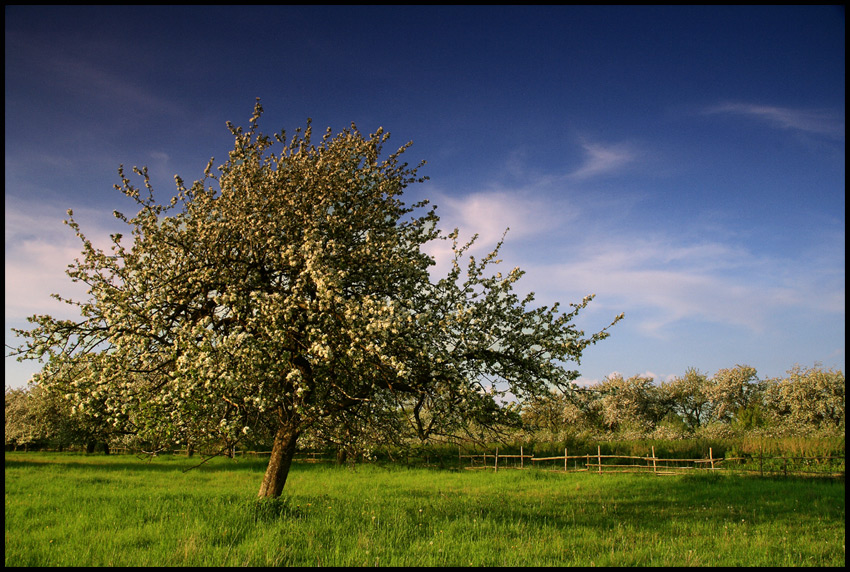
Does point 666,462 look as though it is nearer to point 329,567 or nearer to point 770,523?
point 770,523

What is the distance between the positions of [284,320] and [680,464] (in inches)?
1617

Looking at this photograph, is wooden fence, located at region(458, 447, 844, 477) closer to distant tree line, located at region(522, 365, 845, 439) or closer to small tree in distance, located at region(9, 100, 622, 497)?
distant tree line, located at region(522, 365, 845, 439)

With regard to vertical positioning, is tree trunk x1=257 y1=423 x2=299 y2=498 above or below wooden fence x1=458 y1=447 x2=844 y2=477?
above

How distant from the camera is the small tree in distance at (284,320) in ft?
39.2

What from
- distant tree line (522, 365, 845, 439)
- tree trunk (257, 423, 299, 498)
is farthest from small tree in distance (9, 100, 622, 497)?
distant tree line (522, 365, 845, 439)

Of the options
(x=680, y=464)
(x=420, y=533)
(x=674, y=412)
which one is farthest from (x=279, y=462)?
(x=674, y=412)

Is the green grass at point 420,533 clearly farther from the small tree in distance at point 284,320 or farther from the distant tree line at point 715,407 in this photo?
the distant tree line at point 715,407

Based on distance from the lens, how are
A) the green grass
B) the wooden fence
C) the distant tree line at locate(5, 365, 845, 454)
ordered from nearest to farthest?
the green grass < the wooden fence < the distant tree line at locate(5, 365, 845, 454)

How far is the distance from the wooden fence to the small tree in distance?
28839mm

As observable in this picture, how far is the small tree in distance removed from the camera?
11945mm

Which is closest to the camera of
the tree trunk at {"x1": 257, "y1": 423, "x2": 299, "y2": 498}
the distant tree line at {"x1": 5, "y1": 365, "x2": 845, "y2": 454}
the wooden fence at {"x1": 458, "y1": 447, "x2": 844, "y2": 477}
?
the tree trunk at {"x1": 257, "y1": 423, "x2": 299, "y2": 498}

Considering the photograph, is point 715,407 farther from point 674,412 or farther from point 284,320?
point 284,320

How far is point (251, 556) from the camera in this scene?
30.8 feet

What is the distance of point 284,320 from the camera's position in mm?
12484
